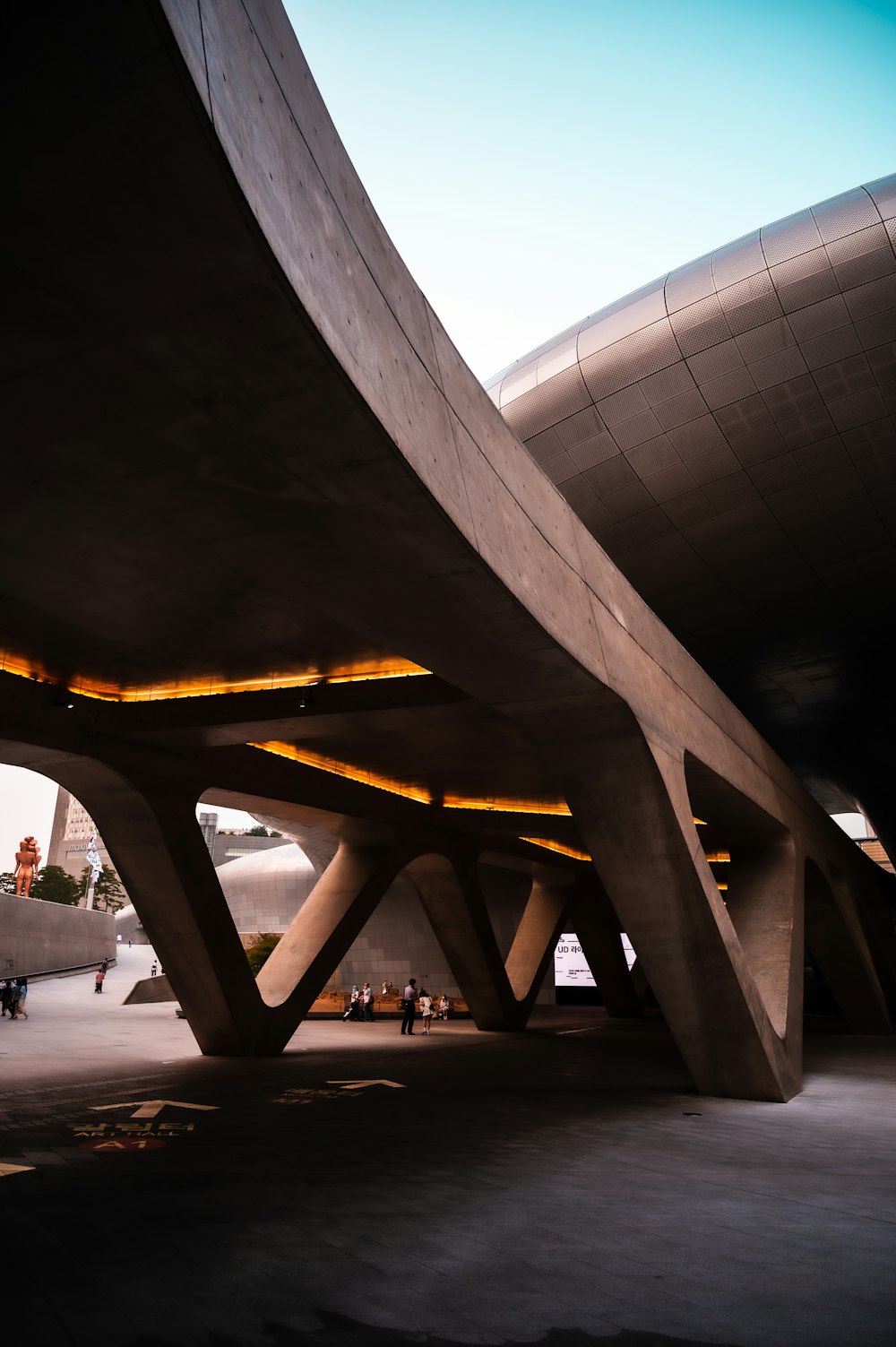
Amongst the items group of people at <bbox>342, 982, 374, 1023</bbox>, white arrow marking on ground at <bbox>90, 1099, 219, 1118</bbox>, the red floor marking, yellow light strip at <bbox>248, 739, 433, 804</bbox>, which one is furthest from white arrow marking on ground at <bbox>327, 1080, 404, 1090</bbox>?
group of people at <bbox>342, 982, 374, 1023</bbox>

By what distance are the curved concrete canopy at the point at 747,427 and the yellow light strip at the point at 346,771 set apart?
7784 mm

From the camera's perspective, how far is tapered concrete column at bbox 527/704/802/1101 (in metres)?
10.9

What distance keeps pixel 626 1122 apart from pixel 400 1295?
6513mm

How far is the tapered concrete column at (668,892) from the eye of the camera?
10.9 meters

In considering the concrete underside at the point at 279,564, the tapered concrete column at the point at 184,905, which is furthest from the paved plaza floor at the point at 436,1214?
the tapered concrete column at the point at 184,905

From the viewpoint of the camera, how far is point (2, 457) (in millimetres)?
6316

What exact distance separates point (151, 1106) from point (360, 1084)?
378cm

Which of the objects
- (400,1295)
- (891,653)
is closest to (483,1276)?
(400,1295)

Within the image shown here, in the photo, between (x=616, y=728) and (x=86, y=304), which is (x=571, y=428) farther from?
(x=86, y=304)

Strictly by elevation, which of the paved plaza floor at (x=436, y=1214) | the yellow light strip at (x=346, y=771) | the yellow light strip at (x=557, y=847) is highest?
the yellow light strip at (x=346, y=771)

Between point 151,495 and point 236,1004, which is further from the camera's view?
point 236,1004

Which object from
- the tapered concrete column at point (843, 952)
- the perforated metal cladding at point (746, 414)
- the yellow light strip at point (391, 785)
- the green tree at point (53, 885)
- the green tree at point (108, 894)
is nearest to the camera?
the perforated metal cladding at point (746, 414)

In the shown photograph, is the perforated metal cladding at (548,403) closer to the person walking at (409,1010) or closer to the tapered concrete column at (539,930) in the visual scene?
the person walking at (409,1010)

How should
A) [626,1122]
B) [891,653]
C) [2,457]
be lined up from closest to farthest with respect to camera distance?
[2,457] → [626,1122] → [891,653]
